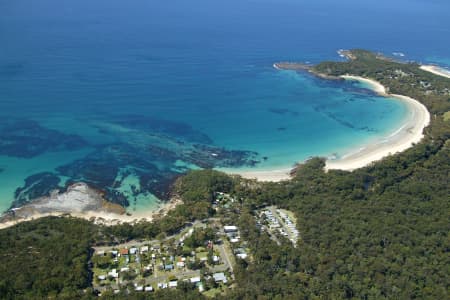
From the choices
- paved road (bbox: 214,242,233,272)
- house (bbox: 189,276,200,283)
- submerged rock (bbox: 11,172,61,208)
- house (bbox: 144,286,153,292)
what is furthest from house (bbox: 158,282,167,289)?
submerged rock (bbox: 11,172,61,208)

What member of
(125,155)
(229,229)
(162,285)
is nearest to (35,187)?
(125,155)

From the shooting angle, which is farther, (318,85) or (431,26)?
(431,26)

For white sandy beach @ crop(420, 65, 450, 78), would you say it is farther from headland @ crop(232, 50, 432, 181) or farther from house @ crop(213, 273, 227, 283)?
house @ crop(213, 273, 227, 283)

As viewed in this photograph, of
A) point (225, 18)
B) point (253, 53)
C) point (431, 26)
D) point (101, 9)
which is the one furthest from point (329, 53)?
point (101, 9)

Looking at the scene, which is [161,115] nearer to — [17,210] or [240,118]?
[240,118]

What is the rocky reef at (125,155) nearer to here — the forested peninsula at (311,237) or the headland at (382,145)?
the headland at (382,145)

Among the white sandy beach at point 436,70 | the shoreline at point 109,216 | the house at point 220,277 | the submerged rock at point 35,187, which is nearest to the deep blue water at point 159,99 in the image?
the submerged rock at point 35,187
